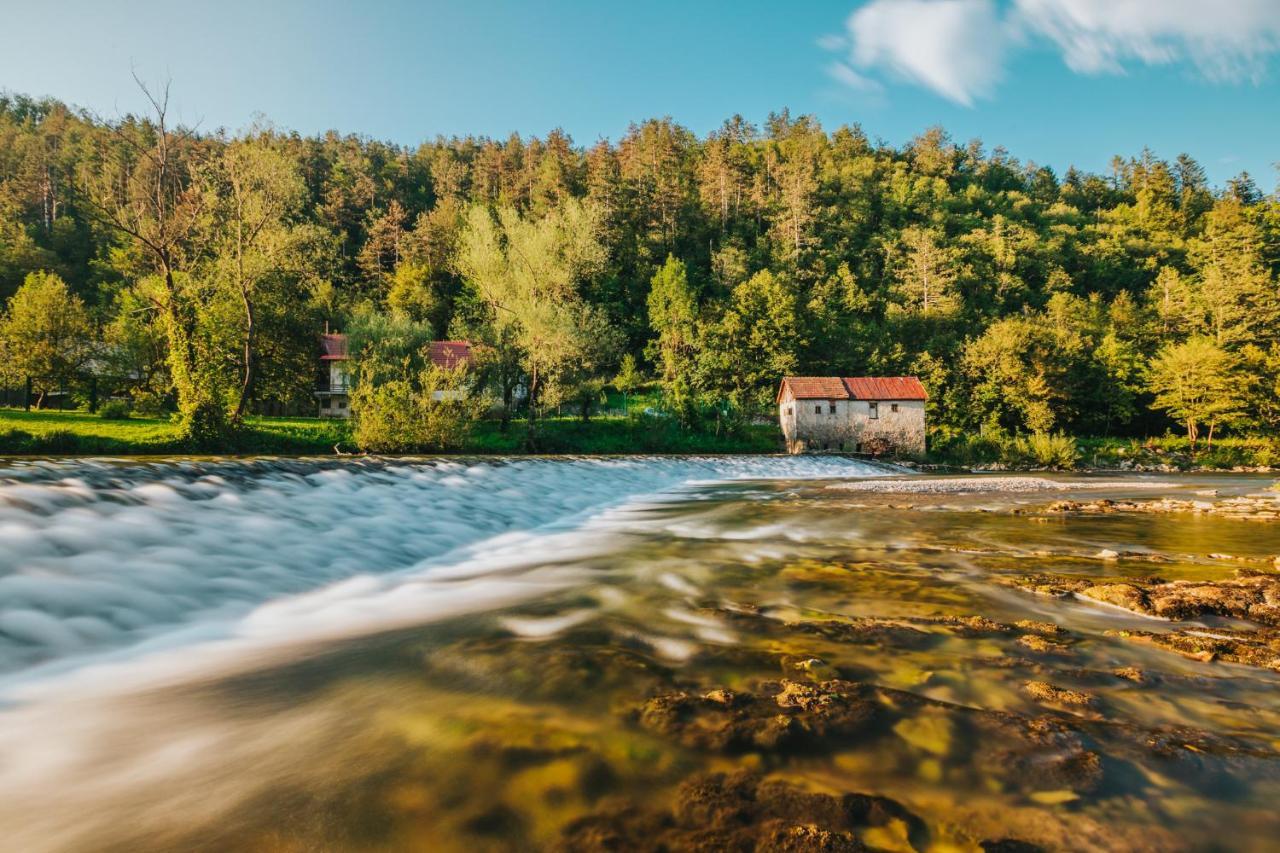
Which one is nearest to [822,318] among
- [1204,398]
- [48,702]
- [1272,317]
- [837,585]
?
[1204,398]

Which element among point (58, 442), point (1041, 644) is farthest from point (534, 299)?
point (1041, 644)

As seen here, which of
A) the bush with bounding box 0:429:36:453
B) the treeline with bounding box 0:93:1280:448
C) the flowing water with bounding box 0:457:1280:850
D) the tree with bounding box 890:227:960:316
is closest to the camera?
the flowing water with bounding box 0:457:1280:850

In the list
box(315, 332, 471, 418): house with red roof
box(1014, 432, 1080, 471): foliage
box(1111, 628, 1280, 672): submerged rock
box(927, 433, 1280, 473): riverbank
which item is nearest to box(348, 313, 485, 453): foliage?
box(315, 332, 471, 418): house with red roof

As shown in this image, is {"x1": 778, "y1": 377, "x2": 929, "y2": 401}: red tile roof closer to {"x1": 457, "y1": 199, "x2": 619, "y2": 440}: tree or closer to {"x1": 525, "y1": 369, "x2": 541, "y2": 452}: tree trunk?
{"x1": 457, "y1": 199, "x2": 619, "y2": 440}: tree

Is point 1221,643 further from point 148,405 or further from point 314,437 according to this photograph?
point 148,405

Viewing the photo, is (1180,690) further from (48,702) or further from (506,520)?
(506,520)

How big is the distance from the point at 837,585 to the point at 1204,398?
54245 mm

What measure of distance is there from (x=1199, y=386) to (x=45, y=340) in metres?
78.3

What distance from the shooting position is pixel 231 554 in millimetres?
6027

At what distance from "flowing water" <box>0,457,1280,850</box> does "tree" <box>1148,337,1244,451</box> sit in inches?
1882

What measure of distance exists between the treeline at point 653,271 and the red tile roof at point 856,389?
4417mm

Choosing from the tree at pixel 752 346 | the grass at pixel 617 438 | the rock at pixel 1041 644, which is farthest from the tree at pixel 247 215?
the tree at pixel 752 346

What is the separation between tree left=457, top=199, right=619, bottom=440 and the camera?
33312mm

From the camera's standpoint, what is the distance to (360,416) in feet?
86.2
